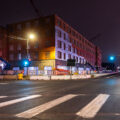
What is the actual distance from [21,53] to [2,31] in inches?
365

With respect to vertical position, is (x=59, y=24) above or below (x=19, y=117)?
above

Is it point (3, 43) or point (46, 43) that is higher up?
point (3, 43)

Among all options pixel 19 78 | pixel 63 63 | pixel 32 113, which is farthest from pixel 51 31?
pixel 32 113

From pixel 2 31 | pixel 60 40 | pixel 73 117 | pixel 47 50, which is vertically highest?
pixel 2 31

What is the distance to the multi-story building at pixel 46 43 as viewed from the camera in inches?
1962

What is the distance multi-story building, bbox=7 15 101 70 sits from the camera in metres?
49.8

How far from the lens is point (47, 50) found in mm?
50344

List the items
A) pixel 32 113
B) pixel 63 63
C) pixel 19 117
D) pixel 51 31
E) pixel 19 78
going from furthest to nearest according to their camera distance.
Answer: pixel 63 63, pixel 51 31, pixel 19 78, pixel 32 113, pixel 19 117

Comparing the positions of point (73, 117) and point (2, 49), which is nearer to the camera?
point (73, 117)

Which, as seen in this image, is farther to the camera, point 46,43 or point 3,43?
point 3,43

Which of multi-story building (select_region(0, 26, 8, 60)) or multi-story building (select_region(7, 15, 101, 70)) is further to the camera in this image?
multi-story building (select_region(0, 26, 8, 60))

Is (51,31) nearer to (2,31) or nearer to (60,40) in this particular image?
(60,40)

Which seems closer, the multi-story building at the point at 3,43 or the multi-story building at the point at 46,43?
the multi-story building at the point at 46,43

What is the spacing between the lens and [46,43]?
51031 millimetres
